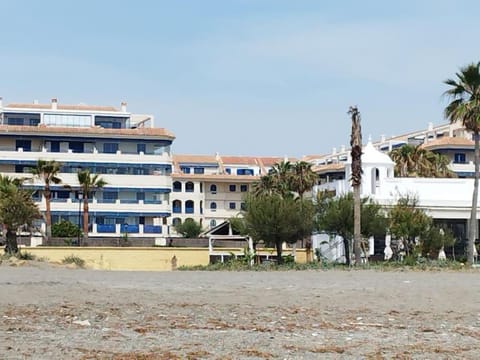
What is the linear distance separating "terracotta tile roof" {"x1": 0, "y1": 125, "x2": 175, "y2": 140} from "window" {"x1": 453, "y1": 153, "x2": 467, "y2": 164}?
3137 cm

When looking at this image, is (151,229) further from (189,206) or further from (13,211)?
(13,211)

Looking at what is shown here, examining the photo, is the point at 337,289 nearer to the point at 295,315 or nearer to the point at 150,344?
the point at 295,315

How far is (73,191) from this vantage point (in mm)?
90250

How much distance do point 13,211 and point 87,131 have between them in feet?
111

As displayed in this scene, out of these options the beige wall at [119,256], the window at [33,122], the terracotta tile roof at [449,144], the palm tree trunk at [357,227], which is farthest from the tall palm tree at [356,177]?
the terracotta tile roof at [449,144]

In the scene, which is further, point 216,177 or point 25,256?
point 216,177

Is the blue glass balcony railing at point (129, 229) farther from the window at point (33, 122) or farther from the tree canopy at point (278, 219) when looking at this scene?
the tree canopy at point (278, 219)

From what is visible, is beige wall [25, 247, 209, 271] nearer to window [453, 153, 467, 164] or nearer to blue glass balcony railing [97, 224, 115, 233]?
blue glass balcony railing [97, 224, 115, 233]

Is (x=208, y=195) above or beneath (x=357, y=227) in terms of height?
above

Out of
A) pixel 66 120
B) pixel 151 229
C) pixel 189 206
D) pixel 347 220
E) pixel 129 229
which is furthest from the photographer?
pixel 189 206

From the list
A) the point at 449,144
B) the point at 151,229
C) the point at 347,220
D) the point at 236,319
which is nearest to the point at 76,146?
the point at 151,229

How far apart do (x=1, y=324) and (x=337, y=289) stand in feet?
47.1

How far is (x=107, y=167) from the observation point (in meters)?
92.2

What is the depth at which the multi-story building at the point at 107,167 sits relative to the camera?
296 ft
